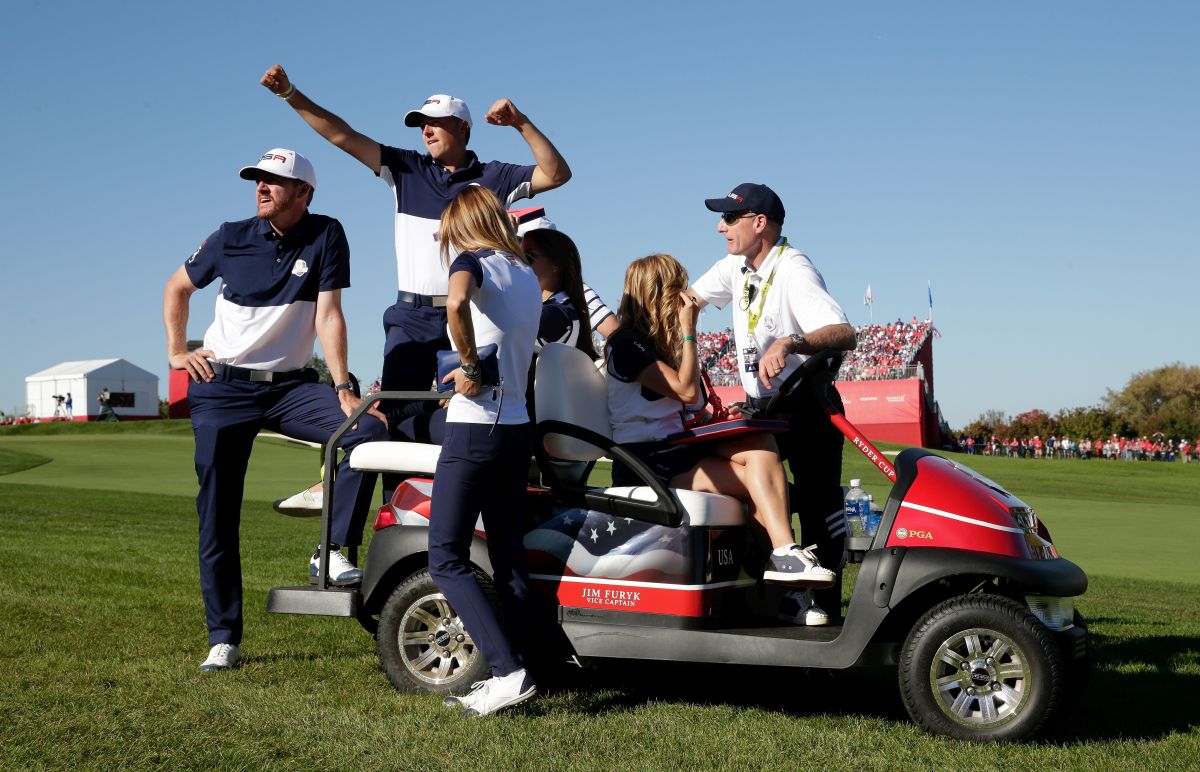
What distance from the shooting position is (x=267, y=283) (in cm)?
555

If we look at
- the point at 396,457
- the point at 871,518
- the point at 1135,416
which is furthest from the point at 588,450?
the point at 1135,416

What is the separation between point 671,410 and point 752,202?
1.03 metres

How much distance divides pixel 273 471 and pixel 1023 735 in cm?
2530

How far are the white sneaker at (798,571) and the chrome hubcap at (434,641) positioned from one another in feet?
4.35

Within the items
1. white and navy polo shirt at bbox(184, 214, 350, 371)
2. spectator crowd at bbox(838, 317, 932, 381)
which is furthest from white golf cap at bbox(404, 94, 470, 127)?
spectator crowd at bbox(838, 317, 932, 381)

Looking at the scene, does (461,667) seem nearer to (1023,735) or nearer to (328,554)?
(328,554)

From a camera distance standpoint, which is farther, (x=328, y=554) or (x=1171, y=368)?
(x=1171, y=368)

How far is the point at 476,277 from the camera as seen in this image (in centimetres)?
434

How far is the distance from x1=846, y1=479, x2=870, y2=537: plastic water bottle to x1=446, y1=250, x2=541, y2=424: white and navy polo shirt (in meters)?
1.42

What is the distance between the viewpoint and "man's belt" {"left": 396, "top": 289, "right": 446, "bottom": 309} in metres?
5.57

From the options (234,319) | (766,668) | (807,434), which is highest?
(234,319)

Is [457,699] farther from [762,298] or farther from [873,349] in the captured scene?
[873,349]

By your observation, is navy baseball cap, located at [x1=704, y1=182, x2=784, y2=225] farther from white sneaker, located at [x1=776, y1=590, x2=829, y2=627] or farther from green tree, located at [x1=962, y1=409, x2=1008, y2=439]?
green tree, located at [x1=962, y1=409, x2=1008, y2=439]

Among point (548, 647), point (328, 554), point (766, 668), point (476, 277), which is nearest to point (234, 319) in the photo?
point (328, 554)
